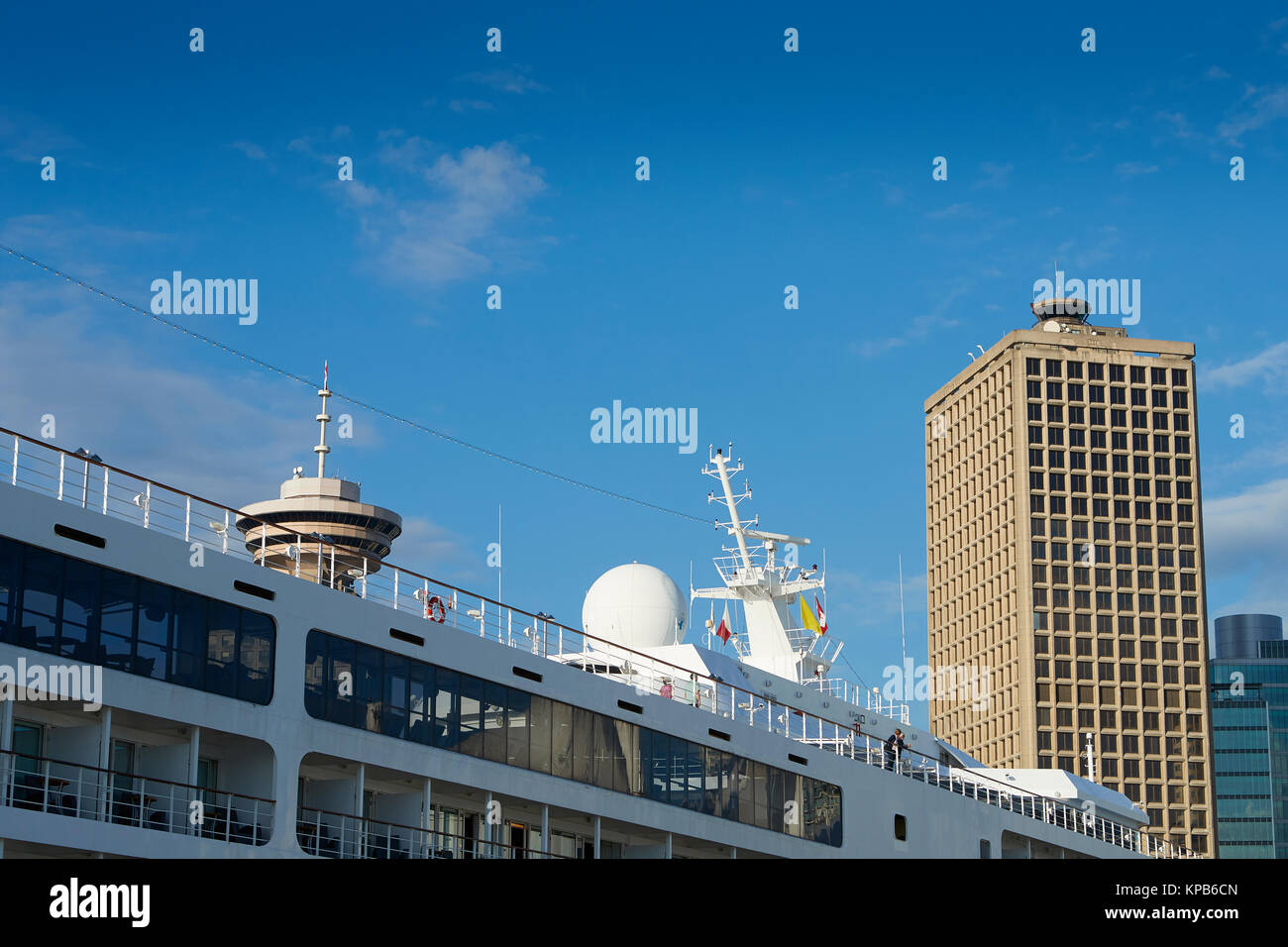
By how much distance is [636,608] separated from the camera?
52719 mm

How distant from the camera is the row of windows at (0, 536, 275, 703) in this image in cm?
2411

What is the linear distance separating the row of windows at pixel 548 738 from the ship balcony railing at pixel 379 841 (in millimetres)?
1774

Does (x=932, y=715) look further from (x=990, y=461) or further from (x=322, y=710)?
(x=322, y=710)

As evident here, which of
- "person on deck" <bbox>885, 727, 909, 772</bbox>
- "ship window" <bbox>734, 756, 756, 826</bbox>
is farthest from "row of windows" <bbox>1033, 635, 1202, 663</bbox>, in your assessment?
"ship window" <bbox>734, 756, 756, 826</bbox>

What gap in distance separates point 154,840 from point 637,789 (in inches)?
547

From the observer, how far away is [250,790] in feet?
91.6

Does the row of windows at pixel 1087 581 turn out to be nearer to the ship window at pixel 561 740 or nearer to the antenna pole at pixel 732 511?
the antenna pole at pixel 732 511

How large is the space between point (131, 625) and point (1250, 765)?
17282cm

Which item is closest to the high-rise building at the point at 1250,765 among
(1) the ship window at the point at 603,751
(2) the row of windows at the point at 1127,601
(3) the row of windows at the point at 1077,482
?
(2) the row of windows at the point at 1127,601

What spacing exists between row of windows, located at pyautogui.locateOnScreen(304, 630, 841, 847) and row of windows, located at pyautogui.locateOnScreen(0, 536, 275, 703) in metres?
1.51

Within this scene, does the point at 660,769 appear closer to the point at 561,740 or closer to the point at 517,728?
the point at 561,740

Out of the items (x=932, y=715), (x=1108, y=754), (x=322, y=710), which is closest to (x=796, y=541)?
(x=322, y=710)
